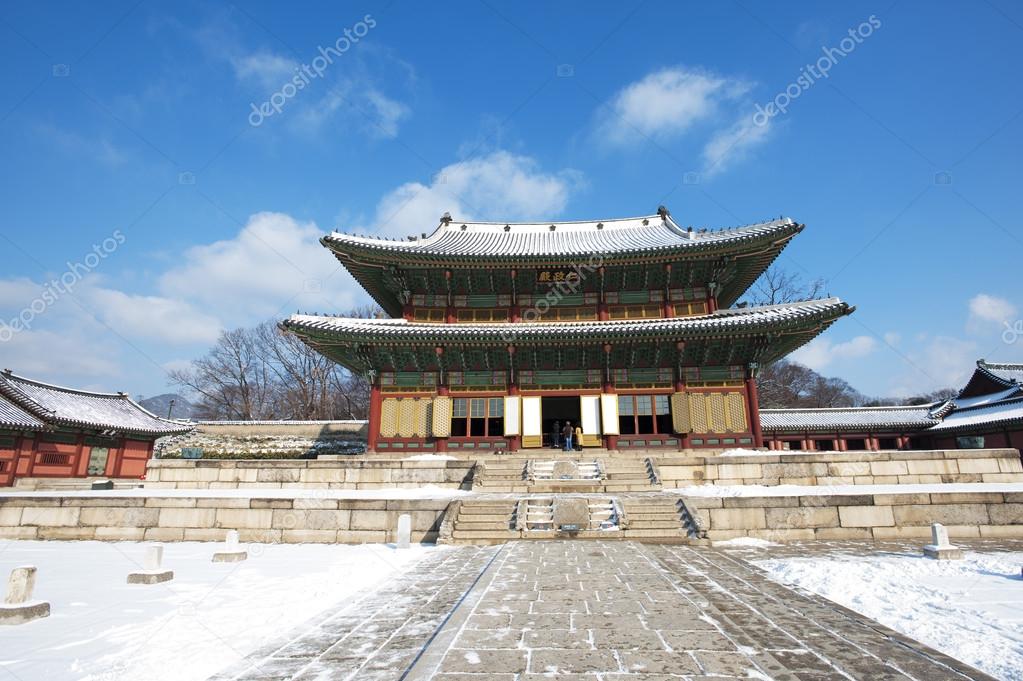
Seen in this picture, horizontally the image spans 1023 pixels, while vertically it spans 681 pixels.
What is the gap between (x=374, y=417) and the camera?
2083 cm

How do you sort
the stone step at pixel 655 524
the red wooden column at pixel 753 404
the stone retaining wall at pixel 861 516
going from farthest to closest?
the red wooden column at pixel 753 404 < the stone retaining wall at pixel 861 516 < the stone step at pixel 655 524

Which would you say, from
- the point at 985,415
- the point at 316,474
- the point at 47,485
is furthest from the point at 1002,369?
the point at 47,485

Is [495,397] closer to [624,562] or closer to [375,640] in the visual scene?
[624,562]

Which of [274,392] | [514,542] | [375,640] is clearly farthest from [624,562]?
[274,392]

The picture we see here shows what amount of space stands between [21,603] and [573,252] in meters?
20.3

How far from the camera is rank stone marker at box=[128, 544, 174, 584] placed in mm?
8195

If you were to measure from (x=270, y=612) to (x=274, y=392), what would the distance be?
4633cm

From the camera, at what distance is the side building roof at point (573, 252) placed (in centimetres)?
2091

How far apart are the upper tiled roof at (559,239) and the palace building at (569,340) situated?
0.13 m

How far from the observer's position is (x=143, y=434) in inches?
1185

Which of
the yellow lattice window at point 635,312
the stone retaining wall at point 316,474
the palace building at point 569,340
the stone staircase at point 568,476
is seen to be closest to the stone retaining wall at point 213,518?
the stone staircase at point 568,476

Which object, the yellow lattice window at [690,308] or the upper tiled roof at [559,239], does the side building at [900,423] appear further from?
the upper tiled roof at [559,239]

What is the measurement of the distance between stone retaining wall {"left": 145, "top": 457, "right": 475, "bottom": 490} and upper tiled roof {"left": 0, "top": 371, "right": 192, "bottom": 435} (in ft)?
43.2

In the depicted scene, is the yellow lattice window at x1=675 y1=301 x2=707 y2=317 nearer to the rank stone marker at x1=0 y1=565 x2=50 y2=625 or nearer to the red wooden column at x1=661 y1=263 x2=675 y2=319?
the red wooden column at x1=661 y1=263 x2=675 y2=319
